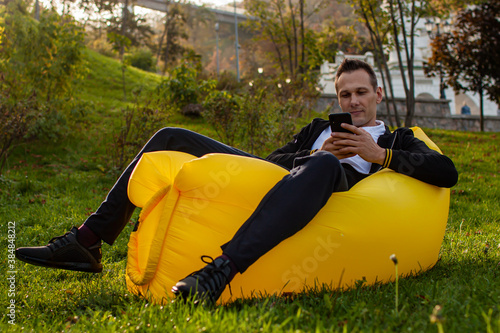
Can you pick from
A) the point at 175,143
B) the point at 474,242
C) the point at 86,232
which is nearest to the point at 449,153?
the point at 474,242

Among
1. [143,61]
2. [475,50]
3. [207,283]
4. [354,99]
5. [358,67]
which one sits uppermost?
[143,61]

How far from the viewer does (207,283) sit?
1954 millimetres

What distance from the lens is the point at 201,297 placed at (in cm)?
191

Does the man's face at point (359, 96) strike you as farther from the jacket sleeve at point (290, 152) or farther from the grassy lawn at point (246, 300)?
the grassy lawn at point (246, 300)

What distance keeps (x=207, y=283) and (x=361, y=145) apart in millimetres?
1342

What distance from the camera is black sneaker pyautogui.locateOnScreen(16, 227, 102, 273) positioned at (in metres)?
2.49

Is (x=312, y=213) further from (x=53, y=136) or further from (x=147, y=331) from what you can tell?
(x=53, y=136)

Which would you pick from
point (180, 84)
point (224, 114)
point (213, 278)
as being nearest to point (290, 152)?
point (213, 278)

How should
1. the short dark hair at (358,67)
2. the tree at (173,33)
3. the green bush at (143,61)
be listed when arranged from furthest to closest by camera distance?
the tree at (173,33) → the green bush at (143,61) → the short dark hair at (358,67)

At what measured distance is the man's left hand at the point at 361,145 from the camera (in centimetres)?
276

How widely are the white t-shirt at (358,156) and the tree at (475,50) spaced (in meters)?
11.6

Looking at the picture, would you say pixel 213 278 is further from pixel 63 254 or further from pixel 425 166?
pixel 425 166

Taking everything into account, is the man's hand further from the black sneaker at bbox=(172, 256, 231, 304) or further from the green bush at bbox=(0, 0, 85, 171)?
the green bush at bbox=(0, 0, 85, 171)

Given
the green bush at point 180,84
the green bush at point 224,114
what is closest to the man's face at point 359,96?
the green bush at point 224,114
